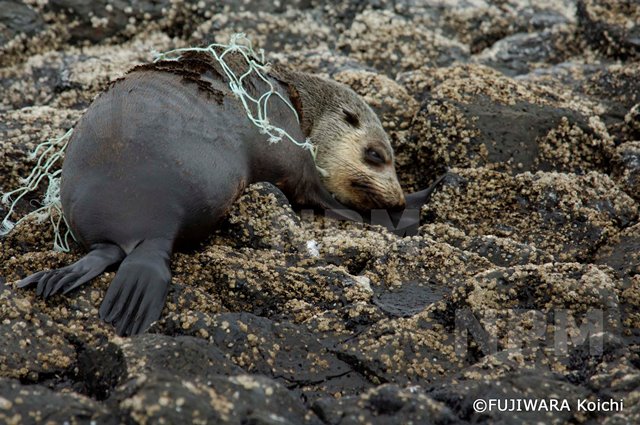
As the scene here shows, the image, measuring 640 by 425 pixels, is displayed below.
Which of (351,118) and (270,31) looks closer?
(351,118)

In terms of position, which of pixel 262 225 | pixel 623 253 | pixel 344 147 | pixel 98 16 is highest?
pixel 98 16

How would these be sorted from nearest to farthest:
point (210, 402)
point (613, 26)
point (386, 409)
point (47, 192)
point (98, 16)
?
point (210, 402) < point (386, 409) < point (47, 192) < point (98, 16) < point (613, 26)

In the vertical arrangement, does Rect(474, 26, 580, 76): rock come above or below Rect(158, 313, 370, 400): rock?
above

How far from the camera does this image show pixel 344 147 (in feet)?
22.0

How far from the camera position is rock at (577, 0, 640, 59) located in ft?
27.5

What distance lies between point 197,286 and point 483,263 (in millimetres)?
1575

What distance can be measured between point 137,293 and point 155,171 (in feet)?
2.76

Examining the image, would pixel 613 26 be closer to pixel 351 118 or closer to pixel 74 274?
pixel 351 118

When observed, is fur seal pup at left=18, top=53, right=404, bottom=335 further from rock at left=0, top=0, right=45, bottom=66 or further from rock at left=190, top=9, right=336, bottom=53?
rock at left=0, top=0, right=45, bottom=66

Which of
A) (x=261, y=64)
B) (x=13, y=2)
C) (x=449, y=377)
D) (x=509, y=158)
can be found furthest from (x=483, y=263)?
(x=13, y=2)

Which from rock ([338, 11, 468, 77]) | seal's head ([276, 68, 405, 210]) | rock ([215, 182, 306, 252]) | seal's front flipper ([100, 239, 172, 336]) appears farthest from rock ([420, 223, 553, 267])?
rock ([338, 11, 468, 77])

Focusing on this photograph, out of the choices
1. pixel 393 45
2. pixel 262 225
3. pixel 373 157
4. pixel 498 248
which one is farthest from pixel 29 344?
pixel 393 45

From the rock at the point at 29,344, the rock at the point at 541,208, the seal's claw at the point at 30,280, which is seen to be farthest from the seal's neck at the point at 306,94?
the rock at the point at 29,344

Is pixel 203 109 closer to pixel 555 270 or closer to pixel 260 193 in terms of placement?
pixel 260 193
